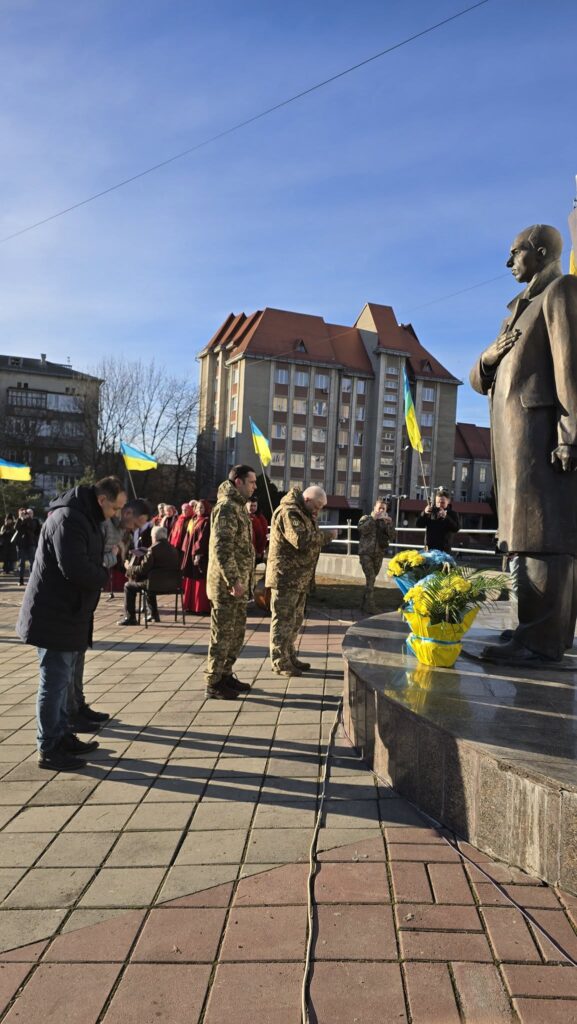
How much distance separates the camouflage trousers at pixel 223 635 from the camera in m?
6.01

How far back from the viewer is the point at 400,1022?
2.11m

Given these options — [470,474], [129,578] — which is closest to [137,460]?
[129,578]

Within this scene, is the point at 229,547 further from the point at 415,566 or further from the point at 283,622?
the point at 415,566

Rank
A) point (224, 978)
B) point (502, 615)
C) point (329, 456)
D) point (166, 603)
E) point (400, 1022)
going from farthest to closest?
point (329, 456), point (166, 603), point (502, 615), point (224, 978), point (400, 1022)

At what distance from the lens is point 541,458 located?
4.79m

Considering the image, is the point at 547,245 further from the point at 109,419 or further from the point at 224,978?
the point at 109,419

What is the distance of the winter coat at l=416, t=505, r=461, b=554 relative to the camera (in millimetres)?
11664

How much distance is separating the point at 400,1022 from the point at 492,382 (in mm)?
4196

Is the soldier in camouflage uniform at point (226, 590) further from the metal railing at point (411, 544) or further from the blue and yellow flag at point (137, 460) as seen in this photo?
the blue and yellow flag at point (137, 460)

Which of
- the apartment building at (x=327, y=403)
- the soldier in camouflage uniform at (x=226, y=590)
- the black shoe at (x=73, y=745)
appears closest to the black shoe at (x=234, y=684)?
the soldier in camouflage uniform at (x=226, y=590)

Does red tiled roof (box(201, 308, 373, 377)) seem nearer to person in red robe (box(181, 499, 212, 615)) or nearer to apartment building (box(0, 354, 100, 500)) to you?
apartment building (box(0, 354, 100, 500))

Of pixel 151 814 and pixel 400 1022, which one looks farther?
pixel 151 814

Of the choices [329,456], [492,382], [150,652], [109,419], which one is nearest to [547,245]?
[492,382]

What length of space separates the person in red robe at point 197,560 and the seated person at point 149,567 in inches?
12.9
